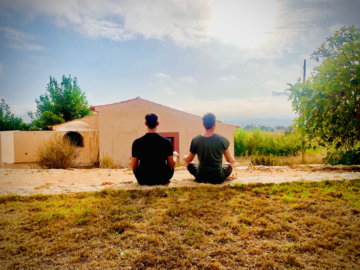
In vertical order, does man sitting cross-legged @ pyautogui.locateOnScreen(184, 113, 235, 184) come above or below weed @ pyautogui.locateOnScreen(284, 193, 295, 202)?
above

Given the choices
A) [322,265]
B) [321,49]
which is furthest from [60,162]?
[321,49]

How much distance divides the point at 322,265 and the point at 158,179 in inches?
105

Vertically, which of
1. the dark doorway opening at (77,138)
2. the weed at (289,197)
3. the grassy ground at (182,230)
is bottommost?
the grassy ground at (182,230)

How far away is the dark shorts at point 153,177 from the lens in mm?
3955

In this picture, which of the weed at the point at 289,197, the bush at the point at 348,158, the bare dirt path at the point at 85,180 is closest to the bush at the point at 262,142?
the bush at the point at 348,158

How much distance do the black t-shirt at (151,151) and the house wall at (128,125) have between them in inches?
321

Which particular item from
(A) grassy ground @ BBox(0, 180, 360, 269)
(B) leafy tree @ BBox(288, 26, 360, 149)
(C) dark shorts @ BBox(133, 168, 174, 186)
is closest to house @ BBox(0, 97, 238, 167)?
(B) leafy tree @ BBox(288, 26, 360, 149)

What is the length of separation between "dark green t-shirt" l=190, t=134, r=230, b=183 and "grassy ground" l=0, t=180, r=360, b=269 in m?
0.49

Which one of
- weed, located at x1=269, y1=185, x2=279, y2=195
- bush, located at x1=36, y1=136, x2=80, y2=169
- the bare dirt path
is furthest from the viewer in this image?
bush, located at x1=36, y1=136, x2=80, y2=169

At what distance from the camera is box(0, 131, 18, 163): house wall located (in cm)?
1173

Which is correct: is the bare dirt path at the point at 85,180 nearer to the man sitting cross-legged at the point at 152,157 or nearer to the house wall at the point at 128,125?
the man sitting cross-legged at the point at 152,157

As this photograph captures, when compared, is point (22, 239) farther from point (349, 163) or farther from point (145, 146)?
point (349, 163)

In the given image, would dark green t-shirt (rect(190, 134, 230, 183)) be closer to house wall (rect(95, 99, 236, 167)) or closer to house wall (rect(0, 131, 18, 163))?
house wall (rect(95, 99, 236, 167))

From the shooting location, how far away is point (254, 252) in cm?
217
